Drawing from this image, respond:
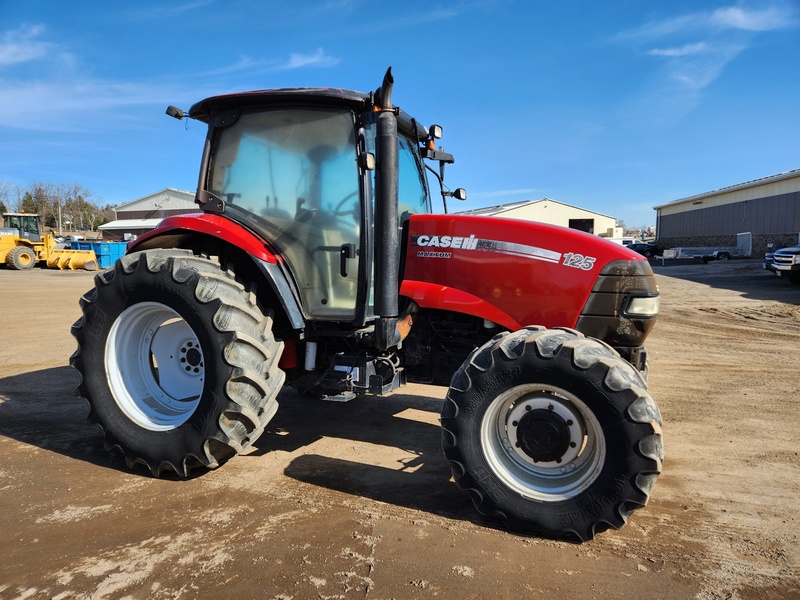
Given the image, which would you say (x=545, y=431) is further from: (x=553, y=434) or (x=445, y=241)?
(x=445, y=241)

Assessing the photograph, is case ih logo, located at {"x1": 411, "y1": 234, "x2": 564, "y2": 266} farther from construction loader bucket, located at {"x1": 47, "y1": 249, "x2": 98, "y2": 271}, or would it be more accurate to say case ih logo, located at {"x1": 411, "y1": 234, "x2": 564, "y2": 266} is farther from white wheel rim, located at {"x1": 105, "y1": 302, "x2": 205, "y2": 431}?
construction loader bucket, located at {"x1": 47, "y1": 249, "x2": 98, "y2": 271}

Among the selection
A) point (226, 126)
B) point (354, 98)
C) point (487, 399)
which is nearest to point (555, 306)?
point (487, 399)

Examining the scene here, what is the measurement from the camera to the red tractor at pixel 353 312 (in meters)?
2.91

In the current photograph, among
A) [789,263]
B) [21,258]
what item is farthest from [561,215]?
[21,258]

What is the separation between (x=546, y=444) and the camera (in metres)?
2.90

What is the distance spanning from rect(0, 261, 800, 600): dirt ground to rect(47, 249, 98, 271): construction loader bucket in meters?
24.3

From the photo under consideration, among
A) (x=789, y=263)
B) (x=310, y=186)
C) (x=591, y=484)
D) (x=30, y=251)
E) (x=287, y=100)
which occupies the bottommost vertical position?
(x=591, y=484)

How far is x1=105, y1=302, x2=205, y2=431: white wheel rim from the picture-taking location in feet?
12.4

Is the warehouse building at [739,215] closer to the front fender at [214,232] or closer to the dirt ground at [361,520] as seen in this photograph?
the dirt ground at [361,520]

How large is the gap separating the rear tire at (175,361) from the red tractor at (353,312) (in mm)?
12

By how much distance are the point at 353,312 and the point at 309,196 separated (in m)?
→ 0.83

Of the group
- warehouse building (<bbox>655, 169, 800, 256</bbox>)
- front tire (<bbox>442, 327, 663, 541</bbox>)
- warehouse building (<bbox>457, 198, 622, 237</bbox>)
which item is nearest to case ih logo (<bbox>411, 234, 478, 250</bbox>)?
front tire (<bbox>442, 327, 663, 541</bbox>)

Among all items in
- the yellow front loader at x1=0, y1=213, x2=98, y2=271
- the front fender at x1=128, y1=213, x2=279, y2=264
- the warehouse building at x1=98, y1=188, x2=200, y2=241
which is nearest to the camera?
the front fender at x1=128, y1=213, x2=279, y2=264

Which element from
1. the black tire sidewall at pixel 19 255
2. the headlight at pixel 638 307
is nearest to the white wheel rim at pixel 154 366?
the headlight at pixel 638 307
